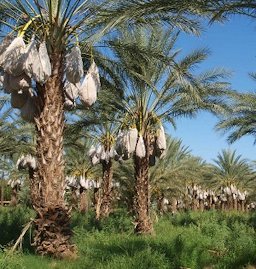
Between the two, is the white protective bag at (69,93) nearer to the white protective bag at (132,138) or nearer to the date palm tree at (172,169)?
the white protective bag at (132,138)

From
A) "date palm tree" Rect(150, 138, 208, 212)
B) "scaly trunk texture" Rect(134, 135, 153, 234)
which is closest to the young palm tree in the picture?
"scaly trunk texture" Rect(134, 135, 153, 234)

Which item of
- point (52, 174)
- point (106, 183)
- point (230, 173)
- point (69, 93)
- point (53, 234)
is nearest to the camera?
point (53, 234)

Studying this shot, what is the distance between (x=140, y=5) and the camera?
8227 mm

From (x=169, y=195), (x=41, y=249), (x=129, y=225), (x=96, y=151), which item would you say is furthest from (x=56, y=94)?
(x=169, y=195)

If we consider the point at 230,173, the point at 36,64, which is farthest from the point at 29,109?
the point at 230,173

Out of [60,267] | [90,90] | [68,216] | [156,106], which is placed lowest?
[60,267]

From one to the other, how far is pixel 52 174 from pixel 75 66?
2.11 m

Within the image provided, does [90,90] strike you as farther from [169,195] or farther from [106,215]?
[169,195]

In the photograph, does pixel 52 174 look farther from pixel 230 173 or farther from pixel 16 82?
pixel 230 173

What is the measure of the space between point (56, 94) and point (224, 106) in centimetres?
721

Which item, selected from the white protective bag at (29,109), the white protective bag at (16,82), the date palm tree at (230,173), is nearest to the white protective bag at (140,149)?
the white protective bag at (29,109)

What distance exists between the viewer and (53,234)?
8.70 m

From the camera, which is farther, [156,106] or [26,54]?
[156,106]

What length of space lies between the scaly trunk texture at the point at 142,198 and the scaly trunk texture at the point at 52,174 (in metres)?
4.99
